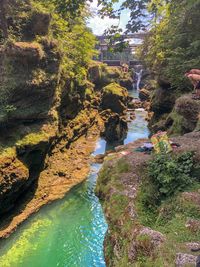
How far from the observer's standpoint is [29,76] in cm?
1452

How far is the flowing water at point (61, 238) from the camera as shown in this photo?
11.2m

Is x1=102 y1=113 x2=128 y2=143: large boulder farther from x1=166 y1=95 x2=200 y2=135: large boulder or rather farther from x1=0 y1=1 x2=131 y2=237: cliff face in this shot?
x1=166 y1=95 x2=200 y2=135: large boulder

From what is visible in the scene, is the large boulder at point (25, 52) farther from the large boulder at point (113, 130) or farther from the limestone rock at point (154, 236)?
the large boulder at point (113, 130)

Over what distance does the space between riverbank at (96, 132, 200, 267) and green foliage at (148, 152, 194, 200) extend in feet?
0.42

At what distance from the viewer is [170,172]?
22.6ft

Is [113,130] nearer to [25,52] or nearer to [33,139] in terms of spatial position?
[33,139]

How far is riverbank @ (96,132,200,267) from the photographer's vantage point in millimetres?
4906

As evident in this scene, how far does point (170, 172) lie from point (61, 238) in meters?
7.37

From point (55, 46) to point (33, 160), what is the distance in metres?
6.19

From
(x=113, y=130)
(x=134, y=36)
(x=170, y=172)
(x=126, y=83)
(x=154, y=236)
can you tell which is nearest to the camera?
(x=154, y=236)

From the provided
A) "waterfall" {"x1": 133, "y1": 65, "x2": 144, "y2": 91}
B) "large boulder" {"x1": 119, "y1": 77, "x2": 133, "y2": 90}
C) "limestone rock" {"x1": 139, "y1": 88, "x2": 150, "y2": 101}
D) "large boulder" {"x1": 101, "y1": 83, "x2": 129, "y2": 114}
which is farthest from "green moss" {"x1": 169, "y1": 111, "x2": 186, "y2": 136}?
"waterfall" {"x1": 133, "y1": 65, "x2": 144, "y2": 91}

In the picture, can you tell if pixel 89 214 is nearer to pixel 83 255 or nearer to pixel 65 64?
pixel 83 255

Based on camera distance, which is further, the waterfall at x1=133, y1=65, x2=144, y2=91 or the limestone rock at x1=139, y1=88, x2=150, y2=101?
the waterfall at x1=133, y1=65, x2=144, y2=91

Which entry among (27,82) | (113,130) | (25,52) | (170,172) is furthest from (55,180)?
(170,172)
